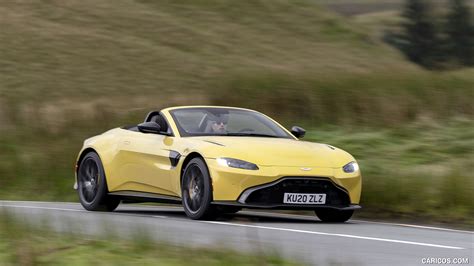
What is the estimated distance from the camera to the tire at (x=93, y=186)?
13.9 meters

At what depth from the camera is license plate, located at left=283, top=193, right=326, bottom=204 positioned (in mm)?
11703

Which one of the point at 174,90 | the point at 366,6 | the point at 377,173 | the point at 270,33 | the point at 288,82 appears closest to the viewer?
the point at 377,173

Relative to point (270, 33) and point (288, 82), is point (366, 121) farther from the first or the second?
point (270, 33)

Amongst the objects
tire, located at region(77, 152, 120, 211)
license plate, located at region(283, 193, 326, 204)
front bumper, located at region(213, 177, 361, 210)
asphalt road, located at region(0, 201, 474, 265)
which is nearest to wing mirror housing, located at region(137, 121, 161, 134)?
asphalt road, located at region(0, 201, 474, 265)

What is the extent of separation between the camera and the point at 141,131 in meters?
13.0

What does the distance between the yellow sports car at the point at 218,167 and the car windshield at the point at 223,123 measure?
0.5 inches

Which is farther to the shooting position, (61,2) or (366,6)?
(366,6)

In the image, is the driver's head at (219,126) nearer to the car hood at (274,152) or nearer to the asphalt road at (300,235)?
the car hood at (274,152)

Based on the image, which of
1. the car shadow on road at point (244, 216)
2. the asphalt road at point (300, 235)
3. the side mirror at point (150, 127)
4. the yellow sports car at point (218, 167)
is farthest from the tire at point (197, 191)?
the side mirror at point (150, 127)

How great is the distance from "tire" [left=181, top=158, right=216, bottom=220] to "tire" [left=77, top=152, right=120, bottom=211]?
1.96m

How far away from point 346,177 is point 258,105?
1126 centimetres

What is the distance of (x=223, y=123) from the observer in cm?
1301

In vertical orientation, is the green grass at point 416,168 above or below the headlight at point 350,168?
below

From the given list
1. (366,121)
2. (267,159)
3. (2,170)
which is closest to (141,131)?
(267,159)
